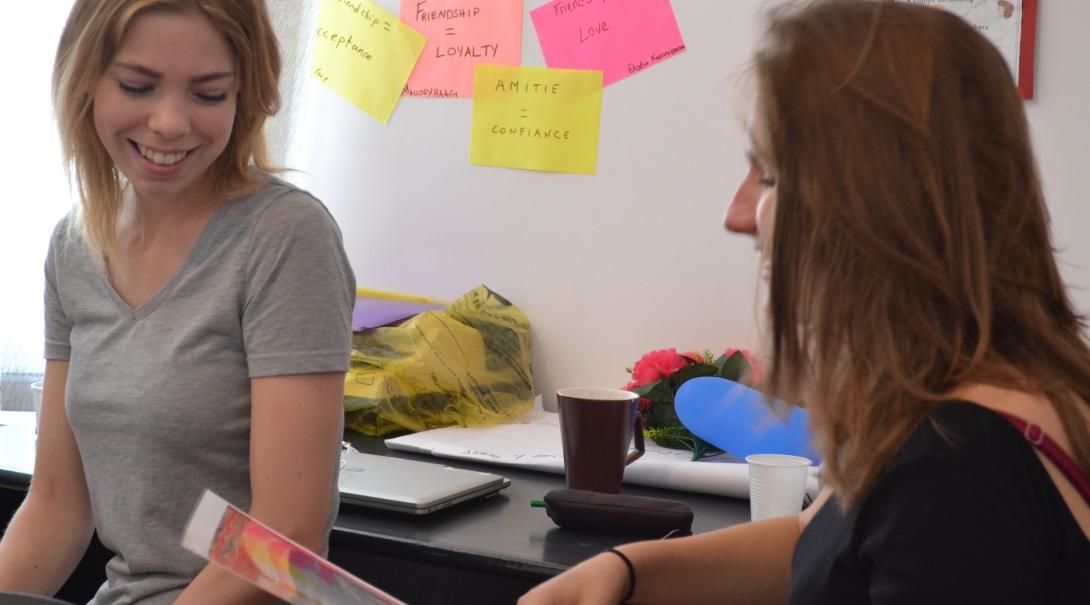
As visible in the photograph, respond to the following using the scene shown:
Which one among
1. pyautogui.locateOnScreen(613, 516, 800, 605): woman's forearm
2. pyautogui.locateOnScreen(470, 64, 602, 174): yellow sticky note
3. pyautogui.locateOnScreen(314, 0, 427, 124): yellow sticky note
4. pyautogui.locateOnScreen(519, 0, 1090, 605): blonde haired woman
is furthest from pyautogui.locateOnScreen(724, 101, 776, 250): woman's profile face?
pyautogui.locateOnScreen(314, 0, 427, 124): yellow sticky note

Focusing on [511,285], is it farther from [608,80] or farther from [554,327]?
[608,80]

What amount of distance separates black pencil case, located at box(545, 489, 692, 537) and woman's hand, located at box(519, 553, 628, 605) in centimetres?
19

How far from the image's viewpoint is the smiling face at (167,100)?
3.08ft

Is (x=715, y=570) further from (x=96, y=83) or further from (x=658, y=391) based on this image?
(x=96, y=83)

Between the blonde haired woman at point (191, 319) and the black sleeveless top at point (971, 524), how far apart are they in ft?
1.67

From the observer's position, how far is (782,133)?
621 millimetres

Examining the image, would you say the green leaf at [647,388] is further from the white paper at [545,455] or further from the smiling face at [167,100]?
the smiling face at [167,100]

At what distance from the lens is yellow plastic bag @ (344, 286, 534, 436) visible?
143 cm

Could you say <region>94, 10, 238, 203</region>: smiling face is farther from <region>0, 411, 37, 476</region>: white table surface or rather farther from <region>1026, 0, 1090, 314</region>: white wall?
<region>1026, 0, 1090, 314</region>: white wall

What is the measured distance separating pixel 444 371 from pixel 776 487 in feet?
1.91

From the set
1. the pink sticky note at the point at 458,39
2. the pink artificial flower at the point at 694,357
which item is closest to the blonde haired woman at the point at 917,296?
the pink artificial flower at the point at 694,357

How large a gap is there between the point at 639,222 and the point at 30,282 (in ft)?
3.11

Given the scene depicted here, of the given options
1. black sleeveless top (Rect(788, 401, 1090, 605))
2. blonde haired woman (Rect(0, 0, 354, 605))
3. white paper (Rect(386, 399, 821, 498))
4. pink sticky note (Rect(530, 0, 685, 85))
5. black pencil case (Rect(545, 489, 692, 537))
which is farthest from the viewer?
pink sticky note (Rect(530, 0, 685, 85))

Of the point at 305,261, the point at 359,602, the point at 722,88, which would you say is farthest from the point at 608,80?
the point at 359,602
